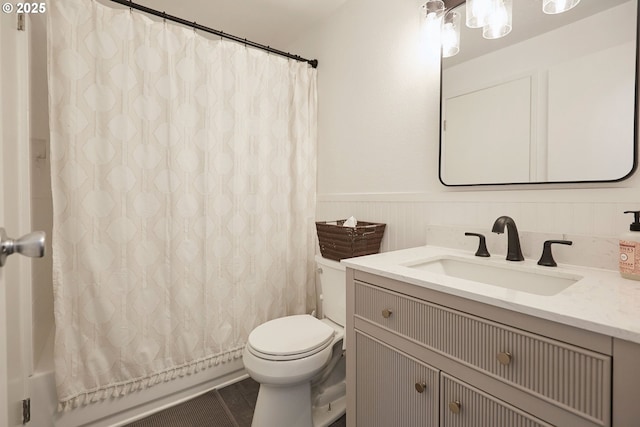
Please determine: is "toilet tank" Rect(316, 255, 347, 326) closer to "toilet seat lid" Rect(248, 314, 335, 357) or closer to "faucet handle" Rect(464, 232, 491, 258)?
"toilet seat lid" Rect(248, 314, 335, 357)

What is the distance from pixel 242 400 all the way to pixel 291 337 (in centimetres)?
62

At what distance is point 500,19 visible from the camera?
1.17 metres

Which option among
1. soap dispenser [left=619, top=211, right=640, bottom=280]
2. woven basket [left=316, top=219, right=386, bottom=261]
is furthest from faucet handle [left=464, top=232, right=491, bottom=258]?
woven basket [left=316, top=219, right=386, bottom=261]

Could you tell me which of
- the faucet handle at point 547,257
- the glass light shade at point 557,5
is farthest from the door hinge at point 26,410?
the glass light shade at point 557,5

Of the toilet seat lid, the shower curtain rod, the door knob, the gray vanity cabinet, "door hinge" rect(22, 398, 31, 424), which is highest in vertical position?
the shower curtain rod

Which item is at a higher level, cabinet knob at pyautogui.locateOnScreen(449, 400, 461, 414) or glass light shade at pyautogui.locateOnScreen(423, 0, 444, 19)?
glass light shade at pyautogui.locateOnScreen(423, 0, 444, 19)

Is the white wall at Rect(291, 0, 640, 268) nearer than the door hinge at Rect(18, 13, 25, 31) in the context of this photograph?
Yes

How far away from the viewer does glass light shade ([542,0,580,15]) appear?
1018 mm

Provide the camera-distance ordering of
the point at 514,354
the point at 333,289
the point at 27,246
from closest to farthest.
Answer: the point at 27,246
the point at 514,354
the point at 333,289

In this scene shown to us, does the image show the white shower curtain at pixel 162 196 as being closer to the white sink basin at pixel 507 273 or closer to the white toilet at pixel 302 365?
the white toilet at pixel 302 365

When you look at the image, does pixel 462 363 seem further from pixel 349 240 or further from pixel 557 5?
pixel 557 5

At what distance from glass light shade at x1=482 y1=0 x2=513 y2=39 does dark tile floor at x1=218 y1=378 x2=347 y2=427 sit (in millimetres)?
1895

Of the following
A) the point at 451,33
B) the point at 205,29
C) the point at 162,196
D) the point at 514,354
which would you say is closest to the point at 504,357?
the point at 514,354

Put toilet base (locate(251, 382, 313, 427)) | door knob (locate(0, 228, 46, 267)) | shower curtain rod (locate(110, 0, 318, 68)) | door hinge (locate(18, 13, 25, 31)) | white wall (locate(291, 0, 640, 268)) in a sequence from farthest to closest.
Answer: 1. shower curtain rod (locate(110, 0, 318, 68))
2. toilet base (locate(251, 382, 313, 427))
3. door hinge (locate(18, 13, 25, 31))
4. white wall (locate(291, 0, 640, 268))
5. door knob (locate(0, 228, 46, 267))
